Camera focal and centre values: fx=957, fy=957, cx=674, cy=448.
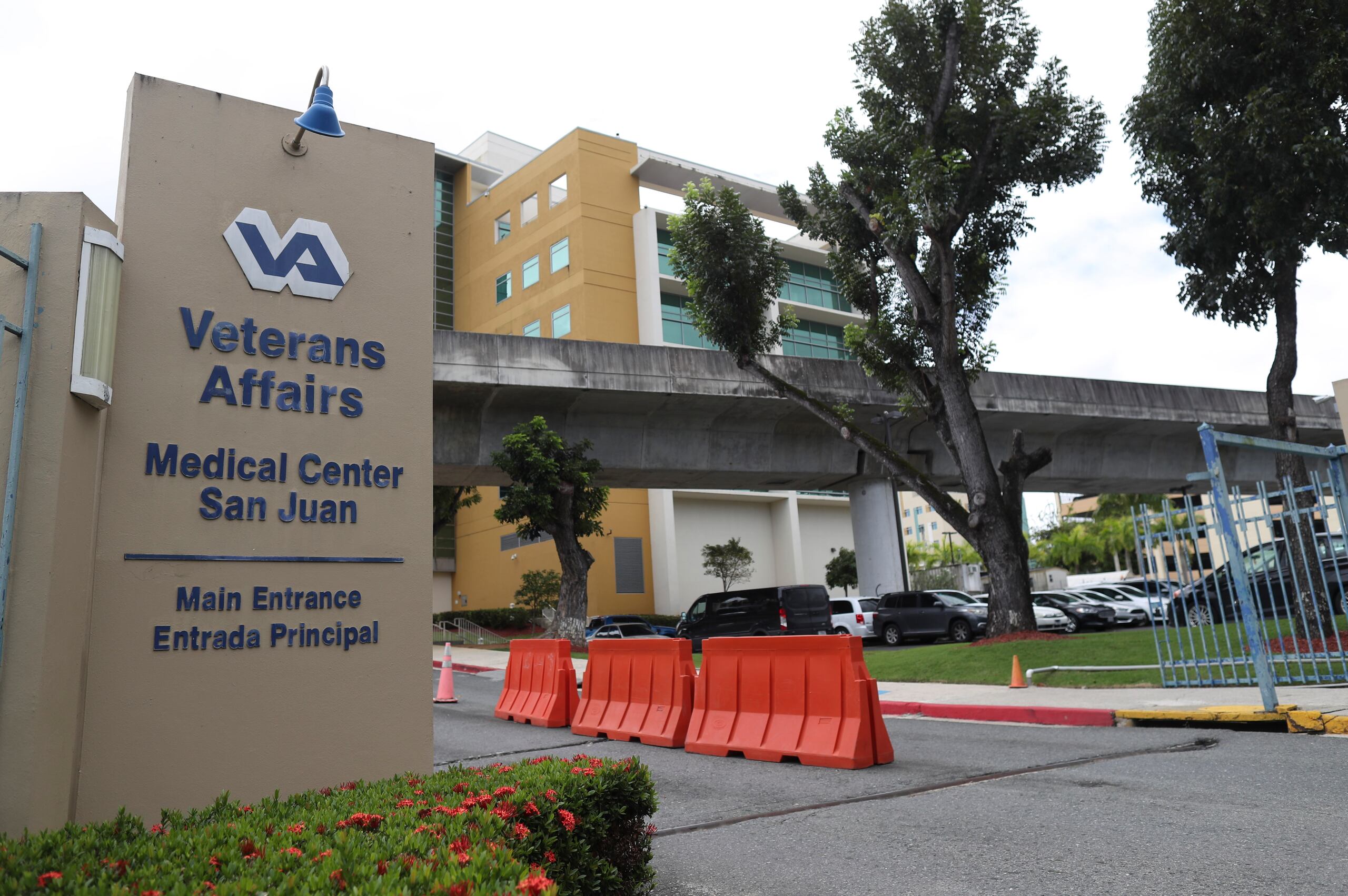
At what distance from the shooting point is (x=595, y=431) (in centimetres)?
2589

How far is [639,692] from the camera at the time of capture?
11.0 metres

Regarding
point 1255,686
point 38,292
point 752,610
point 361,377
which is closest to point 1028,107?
point 1255,686

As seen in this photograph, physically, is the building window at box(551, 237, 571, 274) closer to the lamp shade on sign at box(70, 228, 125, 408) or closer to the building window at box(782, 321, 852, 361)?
the building window at box(782, 321, 852, 361)

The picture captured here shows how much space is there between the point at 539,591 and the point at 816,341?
903 inches

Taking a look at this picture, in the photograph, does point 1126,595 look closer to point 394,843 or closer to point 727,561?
point 727,561

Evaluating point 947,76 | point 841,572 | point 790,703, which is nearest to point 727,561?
point 841,572

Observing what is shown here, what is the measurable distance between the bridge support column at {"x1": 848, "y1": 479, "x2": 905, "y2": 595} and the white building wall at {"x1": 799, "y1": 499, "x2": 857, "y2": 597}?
66.0ft

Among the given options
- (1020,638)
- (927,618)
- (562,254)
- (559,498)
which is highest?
(562,254)

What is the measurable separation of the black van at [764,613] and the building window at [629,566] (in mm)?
17791

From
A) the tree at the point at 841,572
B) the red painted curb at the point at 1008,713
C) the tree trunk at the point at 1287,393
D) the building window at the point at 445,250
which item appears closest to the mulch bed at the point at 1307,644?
the tree trunk at the point at 1287,393

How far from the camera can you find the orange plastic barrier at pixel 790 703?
8.36 metres

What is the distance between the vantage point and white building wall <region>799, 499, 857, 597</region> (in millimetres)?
51469

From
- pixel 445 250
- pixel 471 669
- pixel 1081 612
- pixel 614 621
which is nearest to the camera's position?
pixel 471 669

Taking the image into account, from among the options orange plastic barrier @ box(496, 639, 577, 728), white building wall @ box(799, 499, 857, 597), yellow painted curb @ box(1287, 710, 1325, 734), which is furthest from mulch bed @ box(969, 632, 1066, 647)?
white building wall @ box(799, 499, 857, 597)
